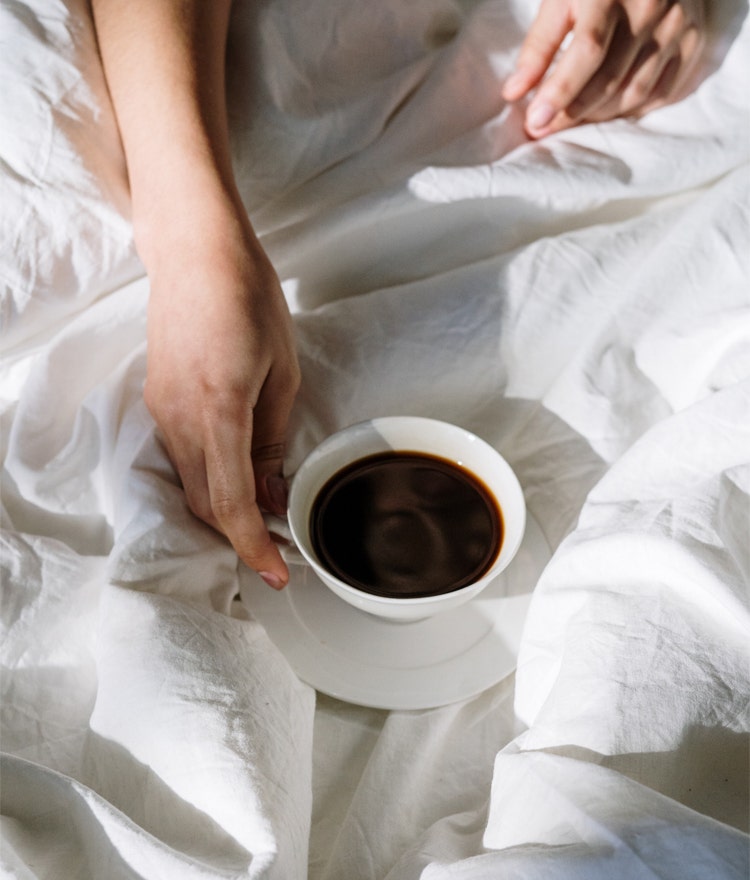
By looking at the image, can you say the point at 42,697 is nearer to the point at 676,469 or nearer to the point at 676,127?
the point at 676,469

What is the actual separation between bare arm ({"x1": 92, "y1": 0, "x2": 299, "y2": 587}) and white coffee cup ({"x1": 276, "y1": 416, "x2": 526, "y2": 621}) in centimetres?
2

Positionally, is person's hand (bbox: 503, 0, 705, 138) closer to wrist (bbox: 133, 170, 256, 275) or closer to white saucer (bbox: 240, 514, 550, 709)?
wrist (bbox: 133, 170, 256, 275)

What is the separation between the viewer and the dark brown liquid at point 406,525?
680 mm

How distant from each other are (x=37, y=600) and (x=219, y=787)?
21 cm

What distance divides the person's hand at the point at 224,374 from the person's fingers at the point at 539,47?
335 millimetres

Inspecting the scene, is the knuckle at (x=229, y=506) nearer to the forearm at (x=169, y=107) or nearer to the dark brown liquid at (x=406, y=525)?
the dark brown liquid at (x=406, y=525)

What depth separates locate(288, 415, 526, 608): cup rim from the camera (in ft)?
1.98

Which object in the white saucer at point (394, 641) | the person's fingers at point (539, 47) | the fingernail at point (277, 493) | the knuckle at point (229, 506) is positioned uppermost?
the person's fingers at point (539, 47)

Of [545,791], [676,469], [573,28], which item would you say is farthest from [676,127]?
[545,791]

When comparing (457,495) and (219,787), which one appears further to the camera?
(457,495)

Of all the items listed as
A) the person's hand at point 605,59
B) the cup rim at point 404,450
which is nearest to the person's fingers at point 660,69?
the person's hand at point 605,59

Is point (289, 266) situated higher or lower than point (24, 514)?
higher

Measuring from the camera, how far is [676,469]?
606mm

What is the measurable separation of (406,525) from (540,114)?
0.42m
